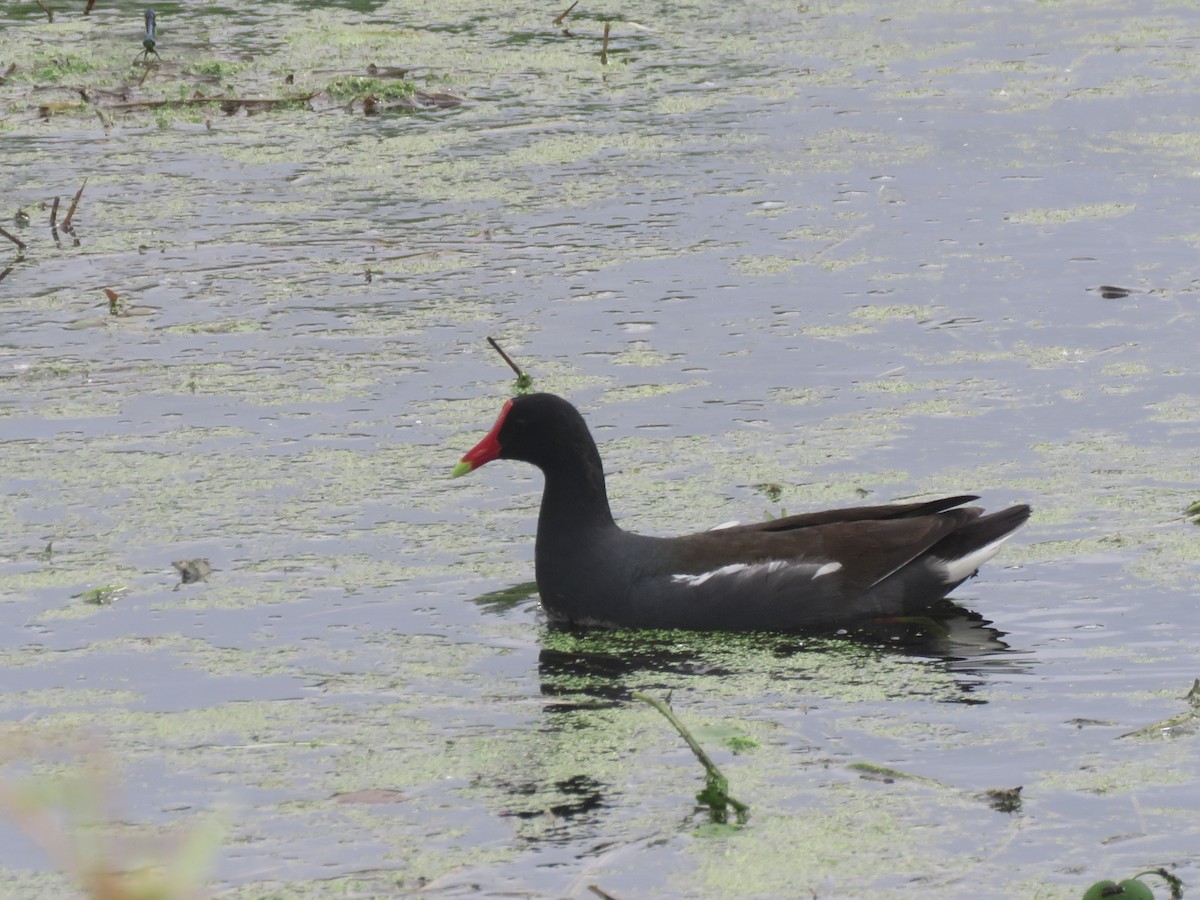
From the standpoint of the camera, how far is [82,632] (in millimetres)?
4902

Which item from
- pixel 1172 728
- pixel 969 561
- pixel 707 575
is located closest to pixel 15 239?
pixel 707 575

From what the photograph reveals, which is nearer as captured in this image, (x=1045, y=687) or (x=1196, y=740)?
(x=1196, y=740)

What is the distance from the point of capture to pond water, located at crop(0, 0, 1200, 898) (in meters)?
3.83

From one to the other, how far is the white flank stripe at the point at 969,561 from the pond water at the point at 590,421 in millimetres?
129

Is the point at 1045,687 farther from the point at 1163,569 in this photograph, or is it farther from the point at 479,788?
the point at 479,788

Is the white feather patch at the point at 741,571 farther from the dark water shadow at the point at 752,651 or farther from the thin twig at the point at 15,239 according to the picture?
the thin twig at the point at 15,239

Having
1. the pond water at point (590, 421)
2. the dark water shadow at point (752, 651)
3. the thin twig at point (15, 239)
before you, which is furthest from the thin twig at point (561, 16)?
the dark water shadow at point (752, 651)

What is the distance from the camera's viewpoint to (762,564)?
5023 millimetres

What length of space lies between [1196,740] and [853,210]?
492 centimetres

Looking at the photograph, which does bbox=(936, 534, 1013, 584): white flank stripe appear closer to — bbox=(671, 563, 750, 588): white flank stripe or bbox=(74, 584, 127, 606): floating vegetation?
bbox=(671, 563, 750, 588): white flank stripe

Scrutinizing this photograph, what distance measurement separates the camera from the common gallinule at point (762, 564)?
16.5 feet

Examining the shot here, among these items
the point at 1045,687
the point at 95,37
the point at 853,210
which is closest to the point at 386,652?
the point at 1045,687

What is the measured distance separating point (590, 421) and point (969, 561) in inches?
68.3

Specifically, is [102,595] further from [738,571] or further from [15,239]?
[15,239]
